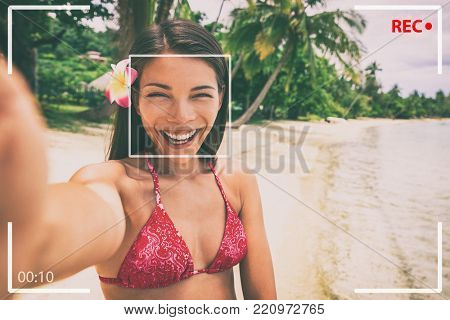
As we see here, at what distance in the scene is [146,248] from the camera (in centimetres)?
106

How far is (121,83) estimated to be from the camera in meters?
1.29

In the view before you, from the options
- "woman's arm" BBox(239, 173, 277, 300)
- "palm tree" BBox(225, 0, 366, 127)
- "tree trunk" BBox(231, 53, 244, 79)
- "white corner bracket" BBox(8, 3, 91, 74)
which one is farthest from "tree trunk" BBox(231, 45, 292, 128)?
"white corner bracket" BBox(8, 3, 91, 74)

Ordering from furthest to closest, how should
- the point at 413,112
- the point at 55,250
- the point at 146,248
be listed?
the point at 413,112
the point at 146,248
the point at 55,250

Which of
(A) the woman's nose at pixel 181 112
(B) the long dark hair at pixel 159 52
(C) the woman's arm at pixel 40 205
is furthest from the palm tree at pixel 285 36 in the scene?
(C) the woman's arm at pixel 40 205

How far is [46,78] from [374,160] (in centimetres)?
112

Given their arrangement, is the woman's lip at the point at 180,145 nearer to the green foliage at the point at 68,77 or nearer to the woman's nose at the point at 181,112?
the woman's nose at the point at 181,112

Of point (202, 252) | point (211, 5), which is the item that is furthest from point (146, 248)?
point (211, 5)

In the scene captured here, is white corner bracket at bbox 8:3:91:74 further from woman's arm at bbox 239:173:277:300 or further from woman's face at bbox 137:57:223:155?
woman's arm at bbox 239:173:277:300

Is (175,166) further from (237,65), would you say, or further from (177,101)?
(237,65)

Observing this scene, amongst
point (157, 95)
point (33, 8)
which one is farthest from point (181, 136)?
point (33, 8)

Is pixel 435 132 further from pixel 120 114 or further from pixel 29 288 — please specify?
pixel 29 288

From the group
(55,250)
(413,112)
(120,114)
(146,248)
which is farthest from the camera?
(413,112)

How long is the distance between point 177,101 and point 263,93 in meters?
0.37

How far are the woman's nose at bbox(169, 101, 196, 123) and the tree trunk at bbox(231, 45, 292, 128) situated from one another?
0.23 metres
